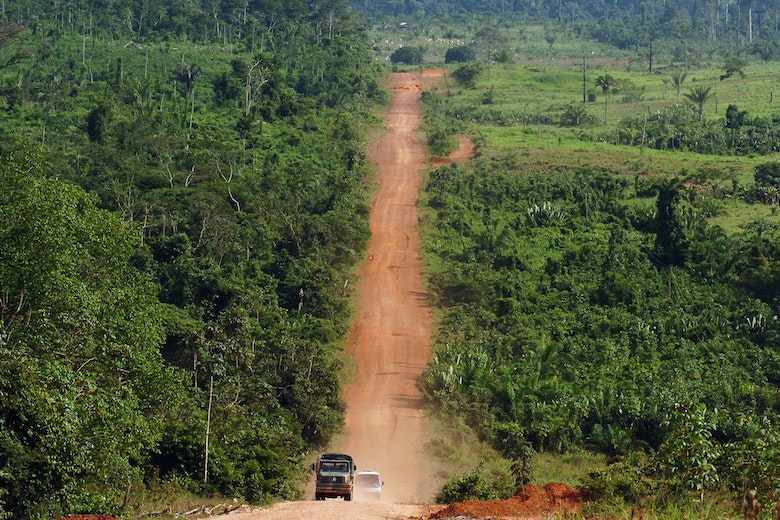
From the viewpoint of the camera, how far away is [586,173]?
56.5 metres

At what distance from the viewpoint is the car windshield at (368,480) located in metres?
25.8

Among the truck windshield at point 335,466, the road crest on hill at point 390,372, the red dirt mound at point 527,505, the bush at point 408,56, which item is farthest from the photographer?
the bush at point 408,56

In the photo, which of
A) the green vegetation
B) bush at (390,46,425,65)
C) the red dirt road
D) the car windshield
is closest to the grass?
the green vegetation

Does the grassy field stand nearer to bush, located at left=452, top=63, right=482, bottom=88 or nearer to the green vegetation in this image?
the green vegetation

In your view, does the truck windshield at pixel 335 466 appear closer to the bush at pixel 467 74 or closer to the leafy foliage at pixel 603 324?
the leafy foliage at pixel 603 324

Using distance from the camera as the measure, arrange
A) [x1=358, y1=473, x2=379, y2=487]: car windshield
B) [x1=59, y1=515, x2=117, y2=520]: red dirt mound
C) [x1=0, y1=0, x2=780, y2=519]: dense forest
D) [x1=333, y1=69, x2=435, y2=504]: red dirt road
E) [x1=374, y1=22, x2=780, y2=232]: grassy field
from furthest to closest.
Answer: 1. [x1=374, y1=22, x2=780, y2=232]: grassy field
2. [x1=333, y1=69, x2=435, y2=504]: red dirt road
3. [x1=358, y1=473, x2=379, y2=487]: car windshield
4. [x1=0, y1=0, x2=780, y2=519]: dense forest
5. [x1=59, y1=515, x2=117, y2=520]: red dirt mound

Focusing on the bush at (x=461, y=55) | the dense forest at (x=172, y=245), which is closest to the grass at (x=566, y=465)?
the dense forest at (x=172, y=245)

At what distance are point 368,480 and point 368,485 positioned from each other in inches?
6.2

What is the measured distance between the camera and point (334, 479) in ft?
79.9

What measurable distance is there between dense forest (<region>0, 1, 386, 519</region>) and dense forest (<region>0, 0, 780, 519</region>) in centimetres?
9

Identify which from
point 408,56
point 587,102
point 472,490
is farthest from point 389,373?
point 408,56

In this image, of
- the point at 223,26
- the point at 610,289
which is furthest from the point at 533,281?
the point at 223,26

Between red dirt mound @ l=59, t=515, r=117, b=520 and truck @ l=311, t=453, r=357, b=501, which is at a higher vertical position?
red dirt mound @ l=59, t=515, r=117, b=520

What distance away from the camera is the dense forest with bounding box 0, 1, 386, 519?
19406 millimetres
